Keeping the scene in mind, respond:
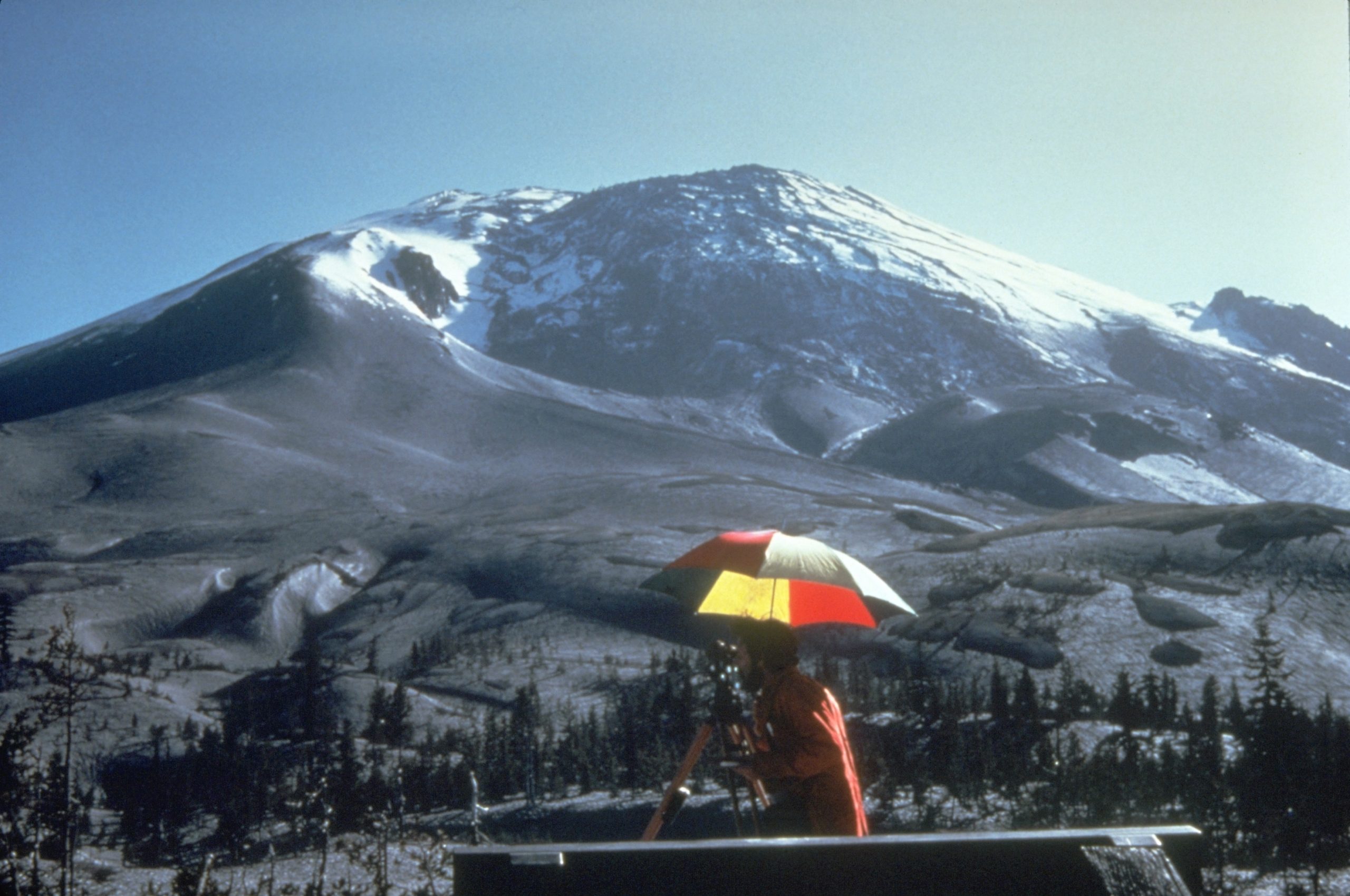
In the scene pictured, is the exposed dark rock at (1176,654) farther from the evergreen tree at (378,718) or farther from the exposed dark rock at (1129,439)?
the exposed dark rock at (1129,439)

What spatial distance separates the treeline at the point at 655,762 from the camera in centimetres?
1210

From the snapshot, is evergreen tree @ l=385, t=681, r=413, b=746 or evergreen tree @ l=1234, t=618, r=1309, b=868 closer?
evergreen tree @ l=1234, t=618, r=1309, b=868

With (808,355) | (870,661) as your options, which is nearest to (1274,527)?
(870,661)

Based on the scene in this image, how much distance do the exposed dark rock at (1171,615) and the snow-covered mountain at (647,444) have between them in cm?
53

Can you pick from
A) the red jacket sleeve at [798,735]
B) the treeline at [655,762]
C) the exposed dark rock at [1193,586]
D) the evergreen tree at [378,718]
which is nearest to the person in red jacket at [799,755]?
the red jacket sleeve at [798,735]

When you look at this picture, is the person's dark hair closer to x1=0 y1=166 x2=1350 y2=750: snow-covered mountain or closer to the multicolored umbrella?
the multicolored umbrella

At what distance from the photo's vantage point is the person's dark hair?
17.0ft

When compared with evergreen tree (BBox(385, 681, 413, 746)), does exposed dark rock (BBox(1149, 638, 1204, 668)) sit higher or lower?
higher

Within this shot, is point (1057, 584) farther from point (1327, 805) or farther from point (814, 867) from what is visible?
point (814, 867)

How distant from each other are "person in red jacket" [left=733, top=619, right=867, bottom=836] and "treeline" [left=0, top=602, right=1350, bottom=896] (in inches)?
131

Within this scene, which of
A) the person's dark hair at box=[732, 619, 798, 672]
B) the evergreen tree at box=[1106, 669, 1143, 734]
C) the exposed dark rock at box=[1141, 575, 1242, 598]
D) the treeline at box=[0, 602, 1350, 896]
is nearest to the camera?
the person's dark hair at box=[732, 619, 798, 672]

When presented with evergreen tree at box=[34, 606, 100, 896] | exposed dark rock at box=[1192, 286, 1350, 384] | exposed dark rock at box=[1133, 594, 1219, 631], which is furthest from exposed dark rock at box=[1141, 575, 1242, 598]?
exposed dark rock at box=[1192, 286, 1350, 384]

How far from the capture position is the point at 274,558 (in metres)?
65.9

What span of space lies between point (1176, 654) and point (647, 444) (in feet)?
202
